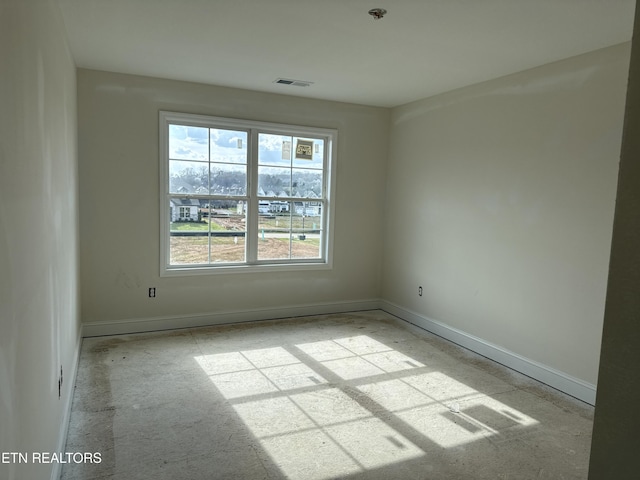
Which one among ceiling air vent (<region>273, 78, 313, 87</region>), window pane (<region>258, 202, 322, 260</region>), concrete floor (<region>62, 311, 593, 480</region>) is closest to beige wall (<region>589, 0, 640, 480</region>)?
concrete floor (<region>62, 311, 593, 480</region>)

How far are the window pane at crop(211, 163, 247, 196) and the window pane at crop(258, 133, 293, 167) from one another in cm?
26

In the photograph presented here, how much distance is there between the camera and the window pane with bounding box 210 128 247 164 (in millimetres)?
4699

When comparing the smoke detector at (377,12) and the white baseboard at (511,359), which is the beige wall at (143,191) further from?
the smoke detector at (377,12)

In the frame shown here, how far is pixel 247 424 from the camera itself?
2.79 meters

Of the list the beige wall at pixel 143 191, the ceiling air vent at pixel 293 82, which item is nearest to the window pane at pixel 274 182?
the beige wall at pixel 143 191

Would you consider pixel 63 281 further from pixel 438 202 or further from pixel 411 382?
pixel 438 202

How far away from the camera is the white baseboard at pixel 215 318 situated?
4336mm

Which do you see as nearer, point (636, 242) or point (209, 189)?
point (636, 242)

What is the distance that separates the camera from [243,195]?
4891mm

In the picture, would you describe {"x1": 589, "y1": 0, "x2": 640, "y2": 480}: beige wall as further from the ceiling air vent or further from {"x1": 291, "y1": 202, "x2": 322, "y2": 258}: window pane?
{"x1": 291, "y1": 202, "x2": 322, "y2": 258}: window pane

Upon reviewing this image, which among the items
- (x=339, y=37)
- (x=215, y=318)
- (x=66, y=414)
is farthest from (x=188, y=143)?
(x=66, y=414)

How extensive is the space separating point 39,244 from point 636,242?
2.05m

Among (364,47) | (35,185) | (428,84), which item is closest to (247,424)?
(35,185)

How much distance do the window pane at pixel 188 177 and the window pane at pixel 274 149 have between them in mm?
646
